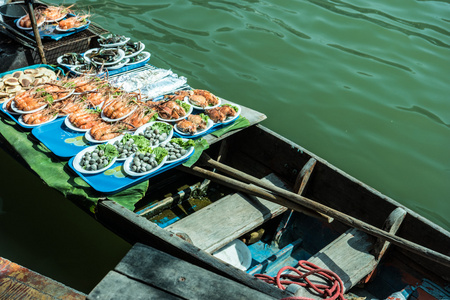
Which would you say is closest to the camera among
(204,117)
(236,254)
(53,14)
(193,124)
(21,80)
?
(236,254)

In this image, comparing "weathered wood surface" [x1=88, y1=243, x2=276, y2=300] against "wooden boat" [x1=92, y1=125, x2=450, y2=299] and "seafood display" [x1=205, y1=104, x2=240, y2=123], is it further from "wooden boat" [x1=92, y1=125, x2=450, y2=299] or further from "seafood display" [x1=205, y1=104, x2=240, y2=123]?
"seafood display" [x1=205, y1=104, x2=240, y2=123]

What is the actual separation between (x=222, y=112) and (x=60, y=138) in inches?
73.2

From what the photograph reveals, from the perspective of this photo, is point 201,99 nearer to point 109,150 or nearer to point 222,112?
point 222,112

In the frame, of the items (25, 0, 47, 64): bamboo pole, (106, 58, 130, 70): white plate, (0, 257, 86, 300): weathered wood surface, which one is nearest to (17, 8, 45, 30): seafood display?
(25, 0, 47, 64): bamboo pole

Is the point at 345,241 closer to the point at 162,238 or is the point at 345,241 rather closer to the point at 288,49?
the point at 162,238

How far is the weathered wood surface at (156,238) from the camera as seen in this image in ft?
12.5

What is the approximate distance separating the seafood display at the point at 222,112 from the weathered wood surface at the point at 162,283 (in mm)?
3075

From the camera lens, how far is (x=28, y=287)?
8.64 ft

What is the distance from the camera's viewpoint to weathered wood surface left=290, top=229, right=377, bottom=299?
4457 millimetres

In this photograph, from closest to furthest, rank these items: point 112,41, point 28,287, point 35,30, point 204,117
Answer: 1. point 28,287
2. point 204,117
3. point 35,30
4. point 112,41

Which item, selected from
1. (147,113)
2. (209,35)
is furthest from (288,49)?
(147,113)

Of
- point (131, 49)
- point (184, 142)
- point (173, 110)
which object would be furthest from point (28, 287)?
point (131, 49)

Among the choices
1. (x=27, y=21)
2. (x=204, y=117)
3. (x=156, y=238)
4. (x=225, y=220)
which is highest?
(x=27, y=21)

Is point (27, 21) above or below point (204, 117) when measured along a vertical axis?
above
